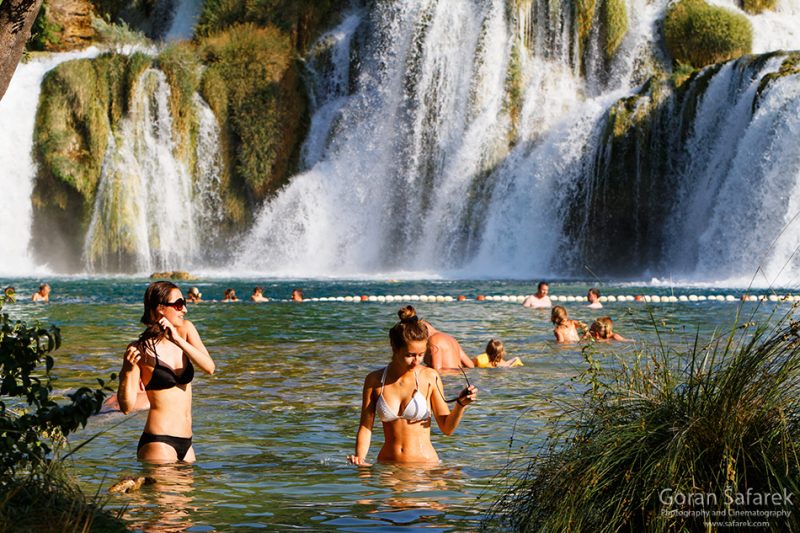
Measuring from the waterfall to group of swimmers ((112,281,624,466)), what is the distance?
3284 centimetres

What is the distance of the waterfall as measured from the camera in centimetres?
4044

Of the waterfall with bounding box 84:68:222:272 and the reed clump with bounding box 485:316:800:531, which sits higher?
the waterfall with bounding box 84:68:222:272

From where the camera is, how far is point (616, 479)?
541 cm

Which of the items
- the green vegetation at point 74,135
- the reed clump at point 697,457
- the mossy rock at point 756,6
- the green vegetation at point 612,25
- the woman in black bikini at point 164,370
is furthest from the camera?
the green vegetation at point 74,135

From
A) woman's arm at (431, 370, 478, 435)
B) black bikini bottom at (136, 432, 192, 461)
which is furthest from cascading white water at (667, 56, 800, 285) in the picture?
black bikini bottom at (136, 432, 192, 461)

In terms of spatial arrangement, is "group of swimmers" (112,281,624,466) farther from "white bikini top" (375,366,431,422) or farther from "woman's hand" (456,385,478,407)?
"woman's hand" (456,385,478,407)

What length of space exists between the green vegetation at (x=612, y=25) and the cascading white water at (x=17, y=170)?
18.8m

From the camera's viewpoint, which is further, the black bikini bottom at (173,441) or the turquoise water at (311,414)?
the black bikini bottom at (173,441)

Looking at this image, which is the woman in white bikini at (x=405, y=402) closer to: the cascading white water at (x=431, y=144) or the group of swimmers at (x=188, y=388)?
the group of swimmers at (x=188, y=388)

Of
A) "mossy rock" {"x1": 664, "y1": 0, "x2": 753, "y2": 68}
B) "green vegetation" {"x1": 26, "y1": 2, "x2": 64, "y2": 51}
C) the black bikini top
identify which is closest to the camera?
the black bikini top

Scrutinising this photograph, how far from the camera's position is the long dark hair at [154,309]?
7.76m

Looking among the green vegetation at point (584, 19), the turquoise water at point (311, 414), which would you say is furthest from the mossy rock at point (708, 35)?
the turquoise water at point (311, 414)

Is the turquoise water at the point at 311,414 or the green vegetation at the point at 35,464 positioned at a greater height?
the green vegetation at the point at 35,464

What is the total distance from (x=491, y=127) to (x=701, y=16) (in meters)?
7.34
